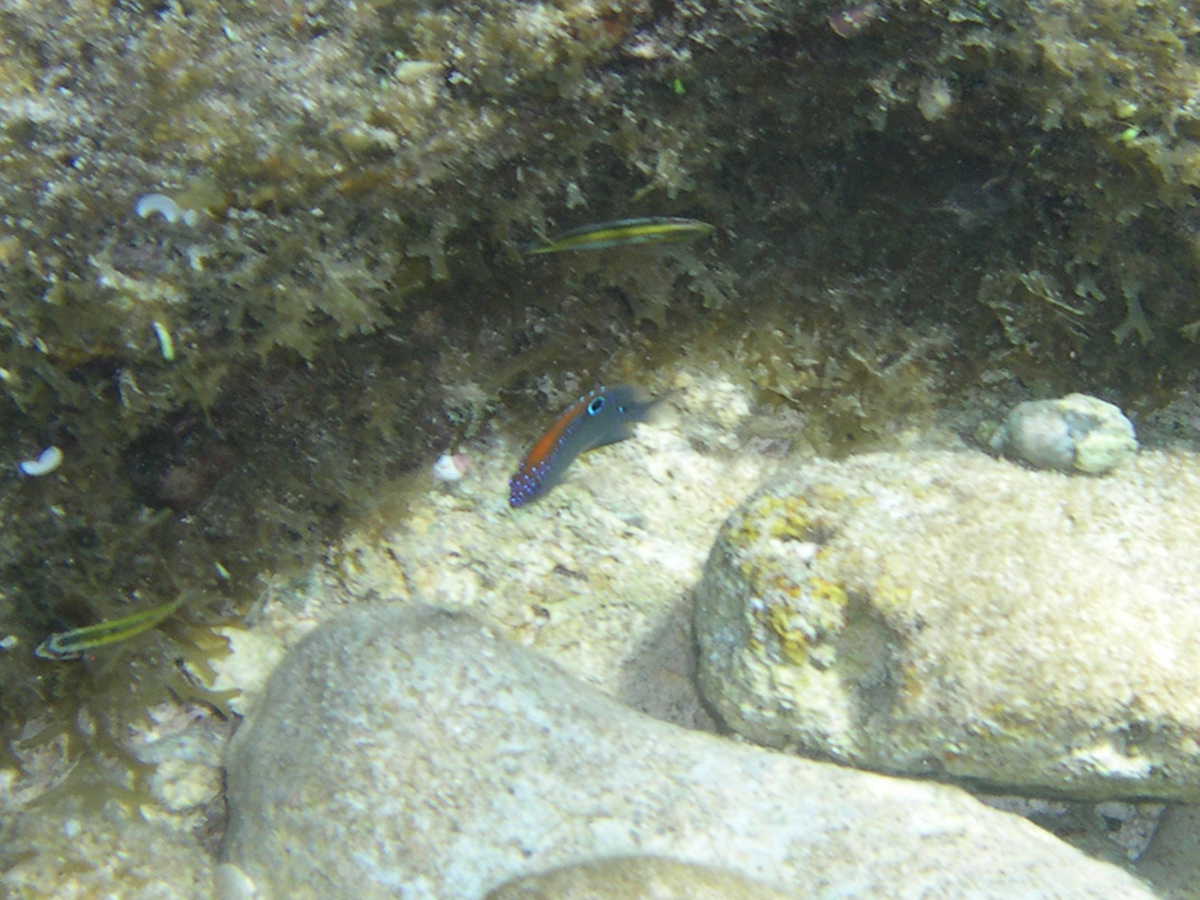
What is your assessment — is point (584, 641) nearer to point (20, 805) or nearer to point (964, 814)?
point (964, 814)

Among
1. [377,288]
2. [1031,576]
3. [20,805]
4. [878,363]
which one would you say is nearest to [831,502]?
[1031,576]

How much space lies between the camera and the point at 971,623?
2812mm

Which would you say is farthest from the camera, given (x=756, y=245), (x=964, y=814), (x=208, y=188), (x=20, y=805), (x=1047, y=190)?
(x=756, y=245)

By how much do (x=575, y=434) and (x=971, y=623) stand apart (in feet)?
5.82

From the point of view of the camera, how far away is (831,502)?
3.18m

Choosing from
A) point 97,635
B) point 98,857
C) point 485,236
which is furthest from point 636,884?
point 485,236

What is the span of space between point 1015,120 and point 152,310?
11.2 ft

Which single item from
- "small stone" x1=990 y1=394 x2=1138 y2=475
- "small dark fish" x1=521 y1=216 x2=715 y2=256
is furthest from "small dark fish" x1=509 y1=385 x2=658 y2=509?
"small stone" x1=990 y1=394 x2=1138 y2=475

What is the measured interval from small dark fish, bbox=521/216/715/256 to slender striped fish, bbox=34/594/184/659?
7.31ft

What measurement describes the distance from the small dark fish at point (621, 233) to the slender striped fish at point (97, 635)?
2.23 metres

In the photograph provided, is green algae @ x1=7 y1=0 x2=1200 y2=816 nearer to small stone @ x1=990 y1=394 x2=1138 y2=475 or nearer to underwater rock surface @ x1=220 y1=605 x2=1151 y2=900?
small stone @ x1=990 y1=394 x2=1138 y2=475

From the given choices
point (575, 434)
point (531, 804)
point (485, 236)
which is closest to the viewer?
point (531, 804)

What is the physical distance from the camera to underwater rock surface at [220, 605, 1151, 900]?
2.55 m

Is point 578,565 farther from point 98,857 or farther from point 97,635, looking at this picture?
point 98,857
